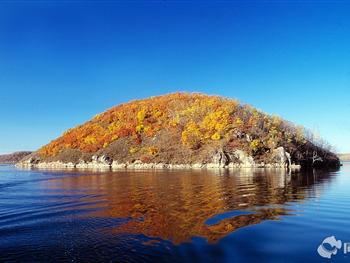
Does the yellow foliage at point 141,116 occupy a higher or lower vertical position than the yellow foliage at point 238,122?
higher

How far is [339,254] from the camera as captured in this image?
13.0 metres

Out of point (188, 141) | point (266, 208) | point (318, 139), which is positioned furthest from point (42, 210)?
point (318, 139)

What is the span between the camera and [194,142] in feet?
465

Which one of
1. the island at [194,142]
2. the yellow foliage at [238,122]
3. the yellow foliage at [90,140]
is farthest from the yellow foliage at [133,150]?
the yellow foliage at [238,122]

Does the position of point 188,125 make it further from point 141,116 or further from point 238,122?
point 141,116

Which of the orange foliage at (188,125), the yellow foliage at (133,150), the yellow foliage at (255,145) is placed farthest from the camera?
the yellow foliage at (133,150)

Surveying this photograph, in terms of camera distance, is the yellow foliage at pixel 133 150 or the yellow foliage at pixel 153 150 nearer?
the yellow foliage at pixel 153 150

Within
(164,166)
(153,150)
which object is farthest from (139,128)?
(164,166)

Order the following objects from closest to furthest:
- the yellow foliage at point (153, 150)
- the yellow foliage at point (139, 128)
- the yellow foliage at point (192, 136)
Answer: the yellow foliage at point (192, 136), the yellow foliage at point (153, 150), the yellow foliage at point (139, 128)

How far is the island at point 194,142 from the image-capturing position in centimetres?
12462

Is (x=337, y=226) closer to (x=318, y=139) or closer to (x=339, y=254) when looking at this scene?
(x=339, y=254)

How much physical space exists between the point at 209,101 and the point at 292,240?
175 meters

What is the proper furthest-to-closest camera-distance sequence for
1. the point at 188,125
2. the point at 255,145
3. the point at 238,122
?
the point at 188,125
the point at 238,122
the point at 255,145

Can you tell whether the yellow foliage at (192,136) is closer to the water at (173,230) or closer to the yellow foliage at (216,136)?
the yellow foliage at (216,136)
